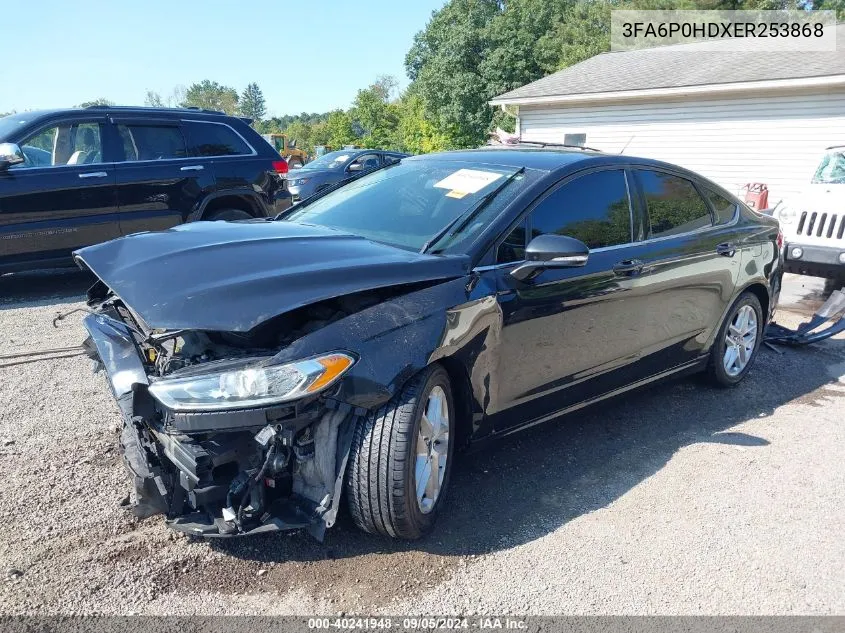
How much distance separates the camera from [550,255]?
3.18m

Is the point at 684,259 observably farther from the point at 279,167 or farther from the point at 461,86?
the point at 461,86

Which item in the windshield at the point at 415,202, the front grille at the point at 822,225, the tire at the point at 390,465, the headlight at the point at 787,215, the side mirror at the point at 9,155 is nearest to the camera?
the tire at the point at 390,465

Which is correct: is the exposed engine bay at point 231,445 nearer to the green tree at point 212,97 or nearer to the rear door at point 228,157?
the rear door at point 228,157

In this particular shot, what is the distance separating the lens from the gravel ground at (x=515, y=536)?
2.65m

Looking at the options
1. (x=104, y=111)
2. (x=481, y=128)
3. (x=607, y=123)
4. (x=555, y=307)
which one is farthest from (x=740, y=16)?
(x=555, y=307)

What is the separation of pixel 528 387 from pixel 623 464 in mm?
889

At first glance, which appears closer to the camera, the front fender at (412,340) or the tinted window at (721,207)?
the front fender at (412,340)

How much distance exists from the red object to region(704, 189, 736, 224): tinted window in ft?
33.0

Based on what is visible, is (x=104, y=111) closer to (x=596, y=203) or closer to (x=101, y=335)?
(x=101, y=335)

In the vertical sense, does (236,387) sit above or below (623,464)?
above

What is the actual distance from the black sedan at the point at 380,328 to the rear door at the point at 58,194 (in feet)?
12.5

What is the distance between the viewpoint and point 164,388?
2.51 m

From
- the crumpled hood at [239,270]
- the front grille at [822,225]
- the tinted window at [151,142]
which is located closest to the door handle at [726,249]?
the crumpled hood at [239,270]

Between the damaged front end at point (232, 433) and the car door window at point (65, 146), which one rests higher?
the car door window at point (65, 146)
